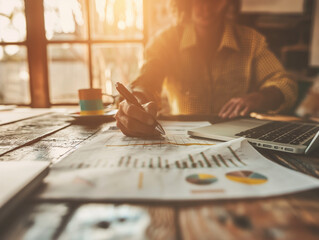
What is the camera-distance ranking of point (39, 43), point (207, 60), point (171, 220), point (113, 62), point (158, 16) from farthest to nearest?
point (113, 62) < point (39, 43) < point (158, 16) < point (207, 60) < point (171, 220)

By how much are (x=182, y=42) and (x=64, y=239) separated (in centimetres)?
132

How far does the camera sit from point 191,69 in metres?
1.41

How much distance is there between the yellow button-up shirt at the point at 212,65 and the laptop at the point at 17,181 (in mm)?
1027

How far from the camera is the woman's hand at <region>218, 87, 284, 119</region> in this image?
34.9 inches

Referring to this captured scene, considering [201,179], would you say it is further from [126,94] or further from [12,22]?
[12,22]

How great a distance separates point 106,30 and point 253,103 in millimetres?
1619

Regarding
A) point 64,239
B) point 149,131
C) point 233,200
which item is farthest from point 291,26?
point 64,239

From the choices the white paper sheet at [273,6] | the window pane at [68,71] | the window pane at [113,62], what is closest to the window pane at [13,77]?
the window pane at [68,71]

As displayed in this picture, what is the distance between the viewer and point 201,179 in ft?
1.06

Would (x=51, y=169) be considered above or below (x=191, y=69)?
below

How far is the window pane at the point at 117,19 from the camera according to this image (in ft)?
6.89

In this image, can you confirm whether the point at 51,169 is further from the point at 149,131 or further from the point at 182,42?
the point at 182,42

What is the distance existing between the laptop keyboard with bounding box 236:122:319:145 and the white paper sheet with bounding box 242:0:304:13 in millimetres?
1696

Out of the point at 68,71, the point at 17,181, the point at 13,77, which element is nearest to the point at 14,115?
the point at 17,181
